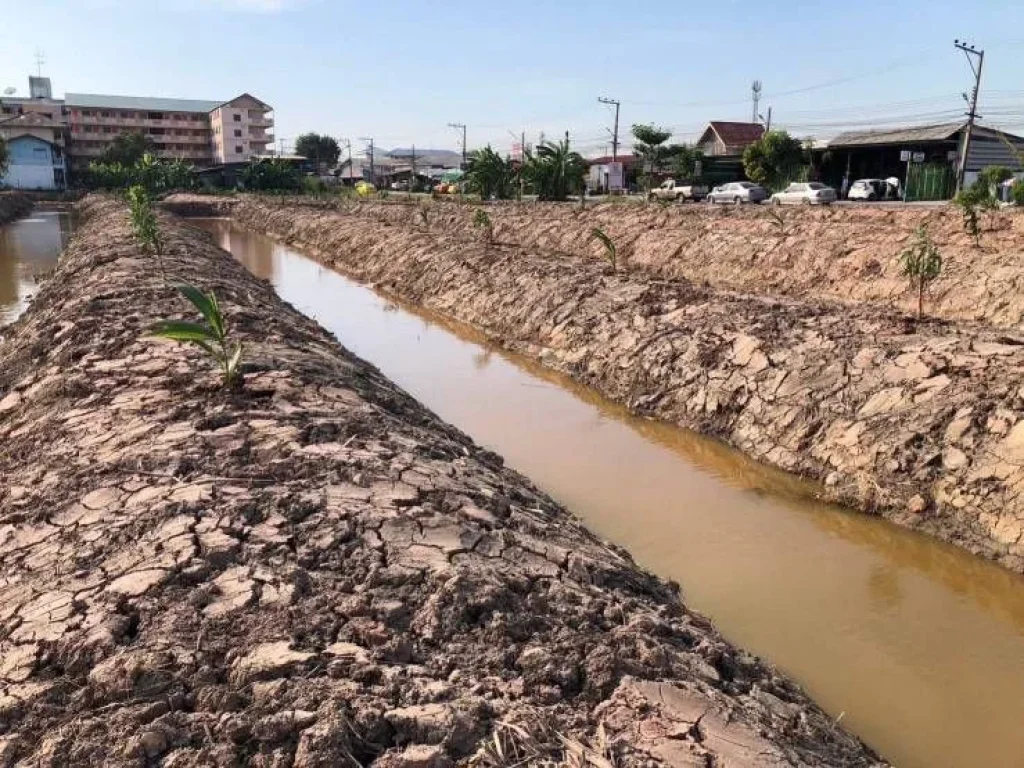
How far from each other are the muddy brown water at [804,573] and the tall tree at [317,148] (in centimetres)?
9280

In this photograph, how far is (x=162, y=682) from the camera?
3211mm

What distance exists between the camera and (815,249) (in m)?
16.0

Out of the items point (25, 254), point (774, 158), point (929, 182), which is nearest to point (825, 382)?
point (929, 182)

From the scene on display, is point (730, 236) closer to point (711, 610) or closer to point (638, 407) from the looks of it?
point (638, 407)

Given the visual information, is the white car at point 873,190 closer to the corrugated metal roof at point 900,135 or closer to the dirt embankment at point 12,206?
the corrugated metal roof at point 900,135

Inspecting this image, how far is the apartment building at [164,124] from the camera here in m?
85.2

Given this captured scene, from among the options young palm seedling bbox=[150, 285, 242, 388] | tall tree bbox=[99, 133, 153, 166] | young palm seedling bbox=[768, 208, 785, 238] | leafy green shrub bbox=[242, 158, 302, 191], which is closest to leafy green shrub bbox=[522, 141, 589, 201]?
young palm seedling bbox=[768, 208, 785, 238]

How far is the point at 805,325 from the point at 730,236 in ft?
29.4

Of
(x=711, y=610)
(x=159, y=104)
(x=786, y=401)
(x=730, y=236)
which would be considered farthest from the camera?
(x=159, y=104)

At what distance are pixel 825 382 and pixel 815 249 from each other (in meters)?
8.11

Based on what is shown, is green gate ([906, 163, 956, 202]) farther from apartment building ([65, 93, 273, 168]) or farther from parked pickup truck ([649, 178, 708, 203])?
apartment building ([65, 93, 273, 168])

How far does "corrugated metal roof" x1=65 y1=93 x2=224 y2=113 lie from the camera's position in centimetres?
8712

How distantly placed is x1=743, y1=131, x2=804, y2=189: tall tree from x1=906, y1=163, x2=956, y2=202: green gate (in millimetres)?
6392

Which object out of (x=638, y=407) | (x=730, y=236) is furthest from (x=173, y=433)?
(x=730, y=236)
